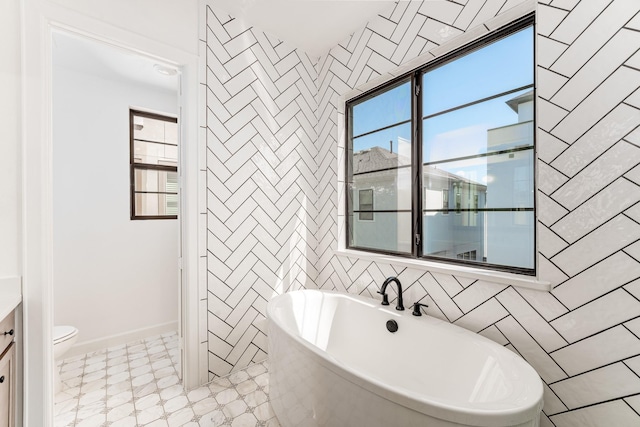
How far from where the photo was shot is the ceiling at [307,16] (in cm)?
200

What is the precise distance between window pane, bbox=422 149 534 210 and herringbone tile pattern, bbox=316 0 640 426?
161 mm

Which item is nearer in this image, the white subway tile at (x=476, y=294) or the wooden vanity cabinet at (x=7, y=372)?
the wooden vanity cabinet at (x=7, y=372)

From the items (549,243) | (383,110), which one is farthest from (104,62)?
(549,243)

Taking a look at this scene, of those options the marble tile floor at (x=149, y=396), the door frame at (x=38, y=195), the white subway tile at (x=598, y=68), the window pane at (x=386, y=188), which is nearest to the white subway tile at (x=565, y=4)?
the white subway tile at (x=598, y=68)

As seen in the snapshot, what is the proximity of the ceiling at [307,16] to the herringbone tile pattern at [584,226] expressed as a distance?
2.84ft

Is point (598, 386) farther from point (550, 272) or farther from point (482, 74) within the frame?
point (482, 74)

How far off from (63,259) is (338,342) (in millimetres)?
2439

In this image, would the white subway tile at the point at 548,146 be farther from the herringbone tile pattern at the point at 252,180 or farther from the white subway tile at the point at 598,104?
the herringbone tile pattern at the point at 252,180

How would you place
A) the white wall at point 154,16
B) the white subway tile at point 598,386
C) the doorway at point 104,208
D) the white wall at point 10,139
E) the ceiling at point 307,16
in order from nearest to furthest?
the white subway tile at point 598,386, the white wall at point 10,139, the white wall at point 154,16, the ceiling at point 307,16, the doorway at point 104,208

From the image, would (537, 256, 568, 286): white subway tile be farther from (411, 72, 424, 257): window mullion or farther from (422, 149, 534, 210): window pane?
(411, 72, 424, 257): window mullion

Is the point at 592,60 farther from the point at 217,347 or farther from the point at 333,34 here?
the point at 217,347

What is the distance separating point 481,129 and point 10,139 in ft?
8.35

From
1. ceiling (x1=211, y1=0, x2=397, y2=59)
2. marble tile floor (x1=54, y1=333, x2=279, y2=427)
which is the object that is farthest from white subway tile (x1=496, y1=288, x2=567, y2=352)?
ceiling (x1=211, y1=0, x2=397, y2=59)

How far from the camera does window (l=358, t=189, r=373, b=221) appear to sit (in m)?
2.38
